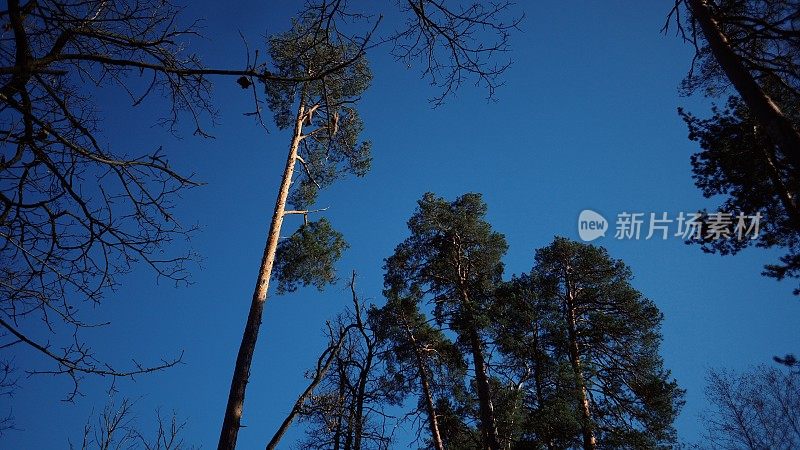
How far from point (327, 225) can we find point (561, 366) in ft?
25.5

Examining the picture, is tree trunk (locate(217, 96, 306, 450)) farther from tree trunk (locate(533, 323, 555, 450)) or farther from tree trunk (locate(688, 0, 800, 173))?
tree trunk (locate(533, 323, 555, 450))

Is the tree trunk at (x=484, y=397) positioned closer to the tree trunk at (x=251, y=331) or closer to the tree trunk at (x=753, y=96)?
the tree trunk at (x=251, y=331)

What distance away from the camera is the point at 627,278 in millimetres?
14992

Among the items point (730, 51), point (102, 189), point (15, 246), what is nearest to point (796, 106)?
point (730, 51)

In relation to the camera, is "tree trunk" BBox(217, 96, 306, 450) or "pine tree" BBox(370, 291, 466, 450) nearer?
"tree trunk" BBox(217, 96, 306, 450)

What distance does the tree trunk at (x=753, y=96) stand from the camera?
390 centimetres

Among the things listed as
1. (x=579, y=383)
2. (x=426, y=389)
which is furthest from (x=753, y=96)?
(x=426, y=389)

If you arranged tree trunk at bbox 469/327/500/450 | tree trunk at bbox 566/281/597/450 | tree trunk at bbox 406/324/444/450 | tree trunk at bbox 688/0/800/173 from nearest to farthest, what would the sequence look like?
tree trunk at bbox 688/0/800/173 → tree trunk at bbox 469/327/500/450 → tree trunk at bbox 566/281/597/450 → tree trunk at bbox 406/324/444/450

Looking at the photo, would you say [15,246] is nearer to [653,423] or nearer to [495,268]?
[495,268]

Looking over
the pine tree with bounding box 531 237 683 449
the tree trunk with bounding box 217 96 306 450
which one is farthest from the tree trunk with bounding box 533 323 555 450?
the tree trunk with bounding box 217 96 306 450

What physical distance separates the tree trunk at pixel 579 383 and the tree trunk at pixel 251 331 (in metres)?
9.49

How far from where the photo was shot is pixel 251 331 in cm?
615

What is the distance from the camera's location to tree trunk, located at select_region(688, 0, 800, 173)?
390 cm

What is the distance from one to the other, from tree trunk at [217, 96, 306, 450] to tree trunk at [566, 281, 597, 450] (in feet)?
31.1
